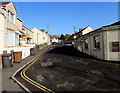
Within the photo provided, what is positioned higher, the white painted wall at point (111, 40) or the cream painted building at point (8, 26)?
the cream painted building at point (8, 26)

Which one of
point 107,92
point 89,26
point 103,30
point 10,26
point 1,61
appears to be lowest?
point 107,92

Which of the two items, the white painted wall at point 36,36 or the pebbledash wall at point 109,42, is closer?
the pebbledash wall at point 109,42

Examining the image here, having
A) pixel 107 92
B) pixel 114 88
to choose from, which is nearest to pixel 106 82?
pixel 114 88

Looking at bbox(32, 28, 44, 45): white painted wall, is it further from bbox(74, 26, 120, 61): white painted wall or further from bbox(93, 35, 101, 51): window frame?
bbox(74, 26, 120, 61): white painted wall

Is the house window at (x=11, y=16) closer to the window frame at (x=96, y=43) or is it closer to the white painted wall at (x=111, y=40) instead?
the window frame at (x=96, y=43)

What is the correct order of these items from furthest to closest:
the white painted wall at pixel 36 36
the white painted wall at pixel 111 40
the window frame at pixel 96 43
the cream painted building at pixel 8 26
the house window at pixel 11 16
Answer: the white painted wall at pixel 36 36
the house window at pixel 11 16
the cream painted building at pixel 8 26
the window frame at pixel 96 43
the white painted wall at pixel 111 40

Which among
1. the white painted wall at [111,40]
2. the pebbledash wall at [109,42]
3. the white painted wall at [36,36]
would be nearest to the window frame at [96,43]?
the pebbledash wall at [109,42]

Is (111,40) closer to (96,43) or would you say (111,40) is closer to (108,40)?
(108,40)

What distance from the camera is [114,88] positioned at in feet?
19.8

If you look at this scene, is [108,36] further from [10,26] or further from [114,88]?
[10,26]

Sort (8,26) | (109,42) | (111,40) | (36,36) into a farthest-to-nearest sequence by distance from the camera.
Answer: (36,36)
(8,26)
(109,42)
(111,40)

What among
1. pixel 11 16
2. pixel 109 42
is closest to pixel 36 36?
pixel 11 16

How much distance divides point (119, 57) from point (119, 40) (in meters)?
2.02

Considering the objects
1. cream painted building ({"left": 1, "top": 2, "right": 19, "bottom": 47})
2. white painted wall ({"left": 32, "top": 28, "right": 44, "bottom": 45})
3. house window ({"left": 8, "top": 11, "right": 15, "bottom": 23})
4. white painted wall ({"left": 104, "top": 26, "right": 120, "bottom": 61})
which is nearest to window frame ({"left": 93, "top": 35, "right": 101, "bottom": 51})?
white painted wall ({"left": 104, "top": 26, "right": 120, "bottom": 61})
